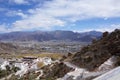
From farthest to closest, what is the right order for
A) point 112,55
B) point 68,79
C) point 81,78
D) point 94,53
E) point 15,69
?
point 15,69, point 94,53, point 112,55, point 68,79, point 81,78

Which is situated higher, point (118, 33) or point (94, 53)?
point (118, 33)

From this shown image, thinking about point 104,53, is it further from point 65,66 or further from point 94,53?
point 65,66

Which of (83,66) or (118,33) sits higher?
(118,33)

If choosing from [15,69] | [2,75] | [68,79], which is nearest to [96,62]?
[68,79]

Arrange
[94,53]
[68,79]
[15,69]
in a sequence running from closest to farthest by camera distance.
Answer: [68,79]
[94,53]
[15,69]

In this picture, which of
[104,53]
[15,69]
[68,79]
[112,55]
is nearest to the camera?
[68,79]

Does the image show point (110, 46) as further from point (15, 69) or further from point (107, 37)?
point (15, 69)

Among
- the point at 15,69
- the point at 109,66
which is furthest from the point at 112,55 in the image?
the point at 15,69

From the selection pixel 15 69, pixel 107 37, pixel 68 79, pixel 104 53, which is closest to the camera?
pixel 68 79

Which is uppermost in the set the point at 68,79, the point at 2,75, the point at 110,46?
the point at 110,46

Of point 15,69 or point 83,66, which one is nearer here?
point 83,66
